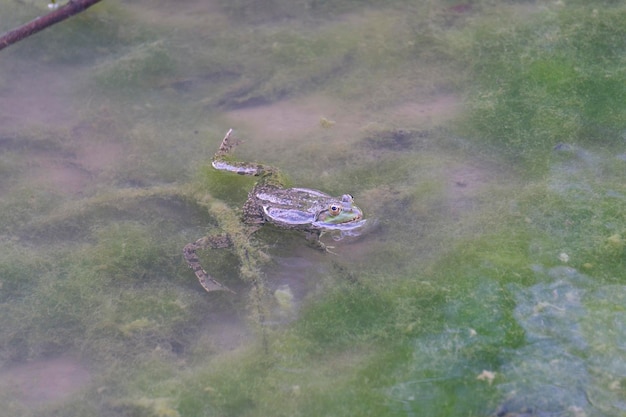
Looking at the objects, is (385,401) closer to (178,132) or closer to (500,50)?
(178,132)

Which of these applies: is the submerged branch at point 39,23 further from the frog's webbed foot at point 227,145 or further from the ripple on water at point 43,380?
the ripple on water at point 43,380

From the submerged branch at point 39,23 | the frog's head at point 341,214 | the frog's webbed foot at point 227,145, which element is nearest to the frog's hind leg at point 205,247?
the frog's head at point 341,214

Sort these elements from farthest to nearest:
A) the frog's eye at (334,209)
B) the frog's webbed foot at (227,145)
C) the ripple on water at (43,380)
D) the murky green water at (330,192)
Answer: the frog's webbed foot at (227,145)
the frog's eye at (334,209)
the ripple on water at (43,380)
the murky green water at (330,192)

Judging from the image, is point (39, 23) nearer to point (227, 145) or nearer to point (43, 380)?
point (227, 145)

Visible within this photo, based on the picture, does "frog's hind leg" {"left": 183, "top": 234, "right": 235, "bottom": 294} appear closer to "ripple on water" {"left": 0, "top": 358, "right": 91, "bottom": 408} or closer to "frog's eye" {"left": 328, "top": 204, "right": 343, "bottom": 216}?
"frog's eye" {"left": 328, "top": 204, "right": 343, "bottom": 216}

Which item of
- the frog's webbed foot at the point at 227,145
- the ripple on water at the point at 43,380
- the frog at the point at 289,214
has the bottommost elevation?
the ripple on water at the point at 43,380

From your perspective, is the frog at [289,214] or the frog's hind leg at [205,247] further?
the frog at [289,214]

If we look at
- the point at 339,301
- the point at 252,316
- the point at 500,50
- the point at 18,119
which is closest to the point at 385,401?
the point at 339,301
